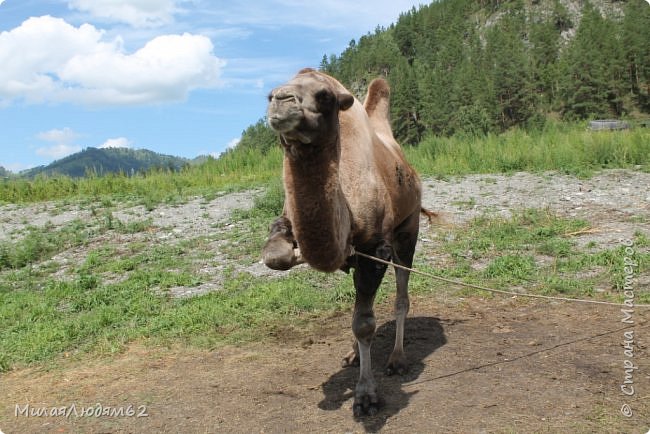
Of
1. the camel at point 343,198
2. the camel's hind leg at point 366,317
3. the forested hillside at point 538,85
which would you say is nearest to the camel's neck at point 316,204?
the camel at point 343,198

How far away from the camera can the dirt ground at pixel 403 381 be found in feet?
14.9

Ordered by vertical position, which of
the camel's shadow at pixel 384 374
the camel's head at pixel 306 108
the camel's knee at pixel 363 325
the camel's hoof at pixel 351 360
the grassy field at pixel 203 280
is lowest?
the camel's shadow at pixel 384 374

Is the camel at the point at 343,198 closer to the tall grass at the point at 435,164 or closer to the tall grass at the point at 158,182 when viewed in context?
the tall grass at the point at 435,164

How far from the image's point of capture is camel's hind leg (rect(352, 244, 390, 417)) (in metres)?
4.74

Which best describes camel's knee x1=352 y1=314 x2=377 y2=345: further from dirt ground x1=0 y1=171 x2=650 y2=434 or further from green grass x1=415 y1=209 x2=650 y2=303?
green grass x1=415 y1=209 x2=650 y2=303

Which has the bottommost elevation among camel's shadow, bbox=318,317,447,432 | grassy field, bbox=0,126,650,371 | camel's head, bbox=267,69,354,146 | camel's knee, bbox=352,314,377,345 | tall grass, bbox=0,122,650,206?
camel's shadow, bbox=318,317,447,432

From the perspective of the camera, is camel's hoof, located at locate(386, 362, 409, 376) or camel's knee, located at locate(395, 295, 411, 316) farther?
camel's knee, located at locate(395, 295, 411, 316)

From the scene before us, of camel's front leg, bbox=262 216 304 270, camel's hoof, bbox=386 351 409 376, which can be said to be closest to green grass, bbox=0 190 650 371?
camel's hoof, bbox=386 351 409 376

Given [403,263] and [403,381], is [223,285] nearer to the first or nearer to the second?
[403,263]

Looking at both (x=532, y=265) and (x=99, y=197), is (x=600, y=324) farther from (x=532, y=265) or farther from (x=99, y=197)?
(x=99, y=197)

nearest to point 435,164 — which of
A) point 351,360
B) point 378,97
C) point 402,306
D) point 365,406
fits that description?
point 378,97

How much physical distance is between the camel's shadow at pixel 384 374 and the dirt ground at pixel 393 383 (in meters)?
0.01

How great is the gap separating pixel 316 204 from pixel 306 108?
0.66 meters

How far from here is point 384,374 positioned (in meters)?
5.60
